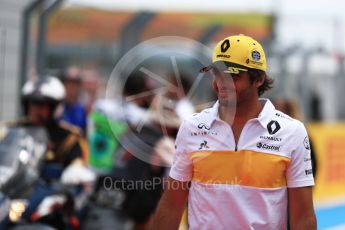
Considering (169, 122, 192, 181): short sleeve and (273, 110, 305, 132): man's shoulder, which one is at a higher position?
(273, 110, 305, 132): man's shoulder

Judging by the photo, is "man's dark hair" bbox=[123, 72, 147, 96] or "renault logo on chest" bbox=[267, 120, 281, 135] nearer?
"renault logo on chest" bbox=[267, 120, 281, 135]

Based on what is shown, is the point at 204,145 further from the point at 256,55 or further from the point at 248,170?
the point at 256,55

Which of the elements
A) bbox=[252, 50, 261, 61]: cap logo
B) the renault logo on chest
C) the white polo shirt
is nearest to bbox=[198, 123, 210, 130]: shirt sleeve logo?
the white polo shirt

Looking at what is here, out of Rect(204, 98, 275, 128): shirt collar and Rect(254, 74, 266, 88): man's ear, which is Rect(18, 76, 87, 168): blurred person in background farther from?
Rect(254, 74, 266, 88): man's ear

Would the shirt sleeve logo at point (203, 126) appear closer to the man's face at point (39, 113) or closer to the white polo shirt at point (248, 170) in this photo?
the white polo shirt at point (248, 170)

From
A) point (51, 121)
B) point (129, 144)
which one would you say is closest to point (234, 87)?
point (129, 144)

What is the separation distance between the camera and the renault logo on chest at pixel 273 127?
3.59 meters

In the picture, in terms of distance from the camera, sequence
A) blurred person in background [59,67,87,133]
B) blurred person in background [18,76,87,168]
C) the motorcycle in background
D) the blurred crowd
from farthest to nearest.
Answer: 1. blurred person in background [59,67,87,133]
2. blurred person in background [18,76,87,168]
3. the blurred crowd
4. the motorcycle in background

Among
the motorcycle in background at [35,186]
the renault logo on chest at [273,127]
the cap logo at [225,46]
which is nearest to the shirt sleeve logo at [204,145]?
the renault logo on chest at [273,127]

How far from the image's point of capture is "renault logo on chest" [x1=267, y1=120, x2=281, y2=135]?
3586mm

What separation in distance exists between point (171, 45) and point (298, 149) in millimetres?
3432

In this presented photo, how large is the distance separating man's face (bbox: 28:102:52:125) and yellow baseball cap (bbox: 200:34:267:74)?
110 inches

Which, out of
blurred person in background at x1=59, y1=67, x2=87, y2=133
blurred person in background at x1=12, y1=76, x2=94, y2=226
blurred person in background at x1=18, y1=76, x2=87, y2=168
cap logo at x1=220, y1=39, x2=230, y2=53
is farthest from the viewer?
blurred person in background at x1=59, y1=67, x2=87, y2=133

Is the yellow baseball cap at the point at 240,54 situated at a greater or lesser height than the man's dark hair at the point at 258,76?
greater
